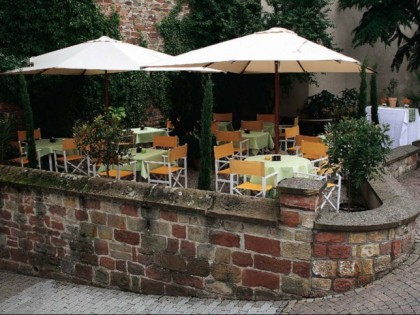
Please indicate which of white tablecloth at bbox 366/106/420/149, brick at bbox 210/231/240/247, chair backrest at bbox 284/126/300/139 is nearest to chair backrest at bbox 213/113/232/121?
chair backrest at bbox 284/126/300/139

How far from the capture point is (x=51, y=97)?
10.6m

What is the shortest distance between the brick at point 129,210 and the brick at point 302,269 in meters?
1.93

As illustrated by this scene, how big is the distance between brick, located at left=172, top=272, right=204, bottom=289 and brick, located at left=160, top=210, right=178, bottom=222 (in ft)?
2.07

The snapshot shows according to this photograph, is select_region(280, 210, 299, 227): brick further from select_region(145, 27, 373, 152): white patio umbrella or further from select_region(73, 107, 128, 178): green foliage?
select_region(73, 107, 128, 178): green foliage

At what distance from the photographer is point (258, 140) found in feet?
32.0

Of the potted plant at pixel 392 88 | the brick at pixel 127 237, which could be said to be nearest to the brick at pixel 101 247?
the brick at pixel 127 237

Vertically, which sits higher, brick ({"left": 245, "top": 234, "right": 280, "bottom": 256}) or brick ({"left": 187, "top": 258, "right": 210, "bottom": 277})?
brick ({"left": 245, "top": 234, "right": 280, "bottom": 256})

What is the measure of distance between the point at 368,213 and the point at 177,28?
9.25m

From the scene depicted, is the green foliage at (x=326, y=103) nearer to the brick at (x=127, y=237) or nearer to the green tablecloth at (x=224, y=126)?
the green tablecloth at (x=224, y=126)

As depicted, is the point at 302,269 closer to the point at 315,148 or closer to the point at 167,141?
the point at 315,148

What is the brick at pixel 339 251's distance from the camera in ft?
15.5

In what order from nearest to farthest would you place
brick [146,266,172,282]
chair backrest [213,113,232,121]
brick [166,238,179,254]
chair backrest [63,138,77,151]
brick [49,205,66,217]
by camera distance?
1. brick [166,238,179,254]
2. brick [146,266,172,282]
3. brick [49,205,66,217]
4. chair backrest [63,138,77,151]
5. chair backrest [213,113,232,121]

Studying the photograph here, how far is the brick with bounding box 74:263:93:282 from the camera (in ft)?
20.5

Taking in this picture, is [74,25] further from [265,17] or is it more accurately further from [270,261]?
[270,261]
